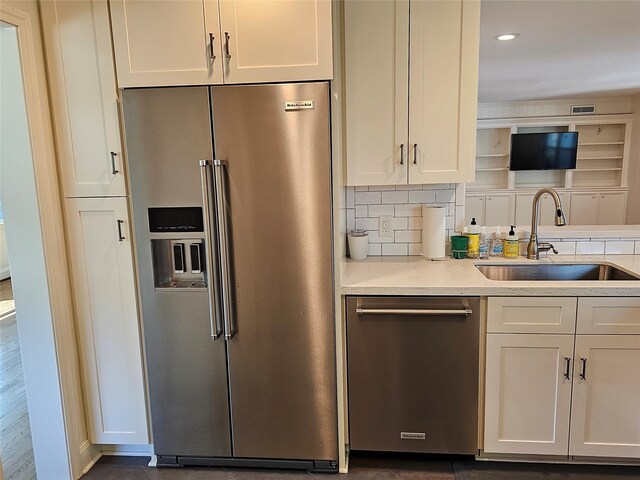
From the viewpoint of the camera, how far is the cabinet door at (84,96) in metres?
1.90

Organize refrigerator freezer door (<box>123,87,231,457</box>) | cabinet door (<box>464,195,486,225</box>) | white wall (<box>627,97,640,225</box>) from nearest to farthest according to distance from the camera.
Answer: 1. refrigerator freezer door (<box>123,87,231,457</box>)
2. white wall (<box>627,97,640,225</box>)
3. cabinet door (<box>464,195,486,225</box>)

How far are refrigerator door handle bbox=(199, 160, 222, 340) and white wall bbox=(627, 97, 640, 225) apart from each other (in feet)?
23.3

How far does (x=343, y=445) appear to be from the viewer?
81.1 inches

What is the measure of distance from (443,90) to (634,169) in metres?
6.23

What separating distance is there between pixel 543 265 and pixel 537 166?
509 centimetres

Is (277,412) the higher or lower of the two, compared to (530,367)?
lower

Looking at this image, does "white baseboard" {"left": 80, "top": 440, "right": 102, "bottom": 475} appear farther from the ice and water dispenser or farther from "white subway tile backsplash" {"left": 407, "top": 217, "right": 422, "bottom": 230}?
"white subway tile backsplash" {"left": 407, "top": 217, "right": 422, "bottom": 230}

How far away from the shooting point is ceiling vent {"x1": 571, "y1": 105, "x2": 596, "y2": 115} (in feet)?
22.0

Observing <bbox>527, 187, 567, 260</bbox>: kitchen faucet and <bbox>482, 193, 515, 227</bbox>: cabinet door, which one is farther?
<bbox>482, 193, 515, 227</bbox>: cabinet door

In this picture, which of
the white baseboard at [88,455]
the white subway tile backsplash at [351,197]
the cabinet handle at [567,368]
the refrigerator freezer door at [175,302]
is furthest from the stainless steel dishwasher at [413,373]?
the white baseboard at [88,455]

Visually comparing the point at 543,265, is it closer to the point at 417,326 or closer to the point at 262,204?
the point at 417,326

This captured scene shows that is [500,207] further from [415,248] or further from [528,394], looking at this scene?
[528,394]

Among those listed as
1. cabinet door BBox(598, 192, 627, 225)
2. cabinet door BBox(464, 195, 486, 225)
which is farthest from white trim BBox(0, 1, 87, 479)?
cabinet door BBox(598, 192, 627, 225)

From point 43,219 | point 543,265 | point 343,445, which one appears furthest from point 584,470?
point 43,219
